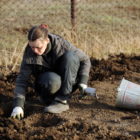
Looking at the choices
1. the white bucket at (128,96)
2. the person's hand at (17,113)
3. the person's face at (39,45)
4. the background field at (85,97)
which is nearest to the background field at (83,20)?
the background field at (85,97)

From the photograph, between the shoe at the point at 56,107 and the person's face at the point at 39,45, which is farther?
the shoe at the point at 56,107

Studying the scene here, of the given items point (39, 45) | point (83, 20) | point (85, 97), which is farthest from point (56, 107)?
point (83, 20)

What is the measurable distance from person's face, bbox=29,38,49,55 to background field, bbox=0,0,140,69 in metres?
2.42

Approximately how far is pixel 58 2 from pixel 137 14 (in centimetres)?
216

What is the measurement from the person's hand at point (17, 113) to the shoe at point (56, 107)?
23 centimetres

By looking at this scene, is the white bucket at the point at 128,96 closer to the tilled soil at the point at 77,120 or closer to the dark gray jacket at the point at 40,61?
the tilled soil at the point at 77,120

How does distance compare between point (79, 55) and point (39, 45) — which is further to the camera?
point (79, 55)

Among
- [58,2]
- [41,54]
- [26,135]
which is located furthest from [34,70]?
[58,2]

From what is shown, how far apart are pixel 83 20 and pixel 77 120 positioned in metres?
6.28

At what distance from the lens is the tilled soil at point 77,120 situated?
334 centimetres

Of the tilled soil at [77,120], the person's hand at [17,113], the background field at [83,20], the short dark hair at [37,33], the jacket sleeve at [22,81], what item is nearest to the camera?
the tilled soil at [77,120]

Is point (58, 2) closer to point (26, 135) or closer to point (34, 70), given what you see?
point (34, 70)

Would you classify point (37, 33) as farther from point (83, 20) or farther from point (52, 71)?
point (83, 20)

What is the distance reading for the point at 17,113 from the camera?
3723mm
